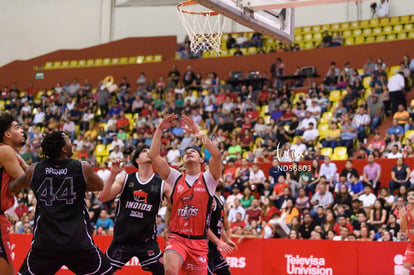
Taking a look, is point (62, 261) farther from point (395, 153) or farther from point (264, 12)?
point (395, 153)

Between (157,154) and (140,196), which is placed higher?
(157,154)

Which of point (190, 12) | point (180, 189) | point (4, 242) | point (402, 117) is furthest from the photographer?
point (402, 117)

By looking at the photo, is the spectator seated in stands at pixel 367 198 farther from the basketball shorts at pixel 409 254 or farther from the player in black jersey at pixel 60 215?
the player in black jersey at pixel 60 215

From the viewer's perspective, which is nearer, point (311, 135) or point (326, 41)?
point (311, 135)

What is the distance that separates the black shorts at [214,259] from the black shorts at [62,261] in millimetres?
3222

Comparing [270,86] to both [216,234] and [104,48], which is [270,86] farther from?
[216,234]

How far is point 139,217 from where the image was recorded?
9094mm

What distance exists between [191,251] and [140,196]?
1577 mm

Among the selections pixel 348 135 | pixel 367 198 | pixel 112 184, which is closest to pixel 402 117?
pixel 348 135

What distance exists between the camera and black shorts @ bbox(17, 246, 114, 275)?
21.5 feet

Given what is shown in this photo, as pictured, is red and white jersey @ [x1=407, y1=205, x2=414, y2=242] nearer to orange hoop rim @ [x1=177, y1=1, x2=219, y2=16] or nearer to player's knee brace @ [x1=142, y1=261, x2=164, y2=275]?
player's knee brace @ [x1=142, y1=261, x2=164, y2=275]

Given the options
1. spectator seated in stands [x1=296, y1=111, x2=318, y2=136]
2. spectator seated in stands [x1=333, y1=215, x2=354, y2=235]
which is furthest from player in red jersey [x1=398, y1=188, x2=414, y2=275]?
spectator seated in stands [x1=296, y1=111, x2=318, y2=136]

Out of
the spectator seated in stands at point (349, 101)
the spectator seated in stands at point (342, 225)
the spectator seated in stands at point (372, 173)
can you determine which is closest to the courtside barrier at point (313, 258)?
the spectator seated in stands at point (342, 225)

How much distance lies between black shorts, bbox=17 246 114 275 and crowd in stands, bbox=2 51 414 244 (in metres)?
4.41
